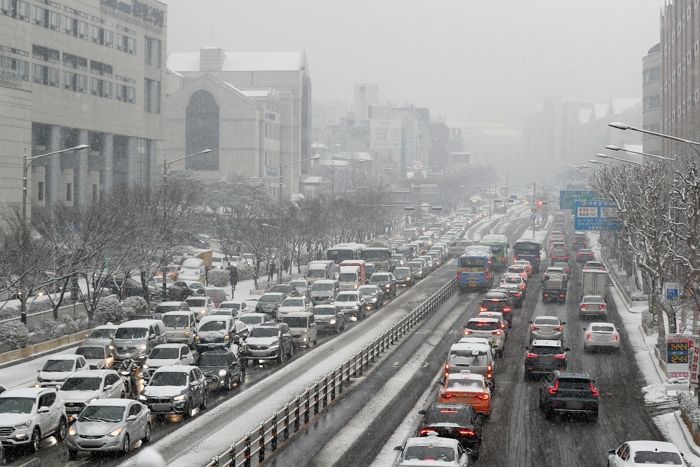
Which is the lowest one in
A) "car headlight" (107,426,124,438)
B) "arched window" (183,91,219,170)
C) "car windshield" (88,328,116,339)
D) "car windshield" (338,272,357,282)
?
"car headlight" (107,426,124,438)

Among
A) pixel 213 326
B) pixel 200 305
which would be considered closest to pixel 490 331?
pixel 213 326

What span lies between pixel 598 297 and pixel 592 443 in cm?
3364

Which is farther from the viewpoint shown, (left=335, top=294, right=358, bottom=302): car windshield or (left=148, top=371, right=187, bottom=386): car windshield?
(left=335, top=294, right=358, bottom=302): car windshield

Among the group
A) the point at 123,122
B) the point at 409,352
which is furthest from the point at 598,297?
the point at 123,122

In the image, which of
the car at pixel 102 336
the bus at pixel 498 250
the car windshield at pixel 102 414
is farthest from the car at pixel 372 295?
the car windshield at pixel 102 414

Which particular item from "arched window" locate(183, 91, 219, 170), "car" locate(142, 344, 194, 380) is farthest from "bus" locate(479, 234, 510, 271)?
"arched window" locate(183, 91, 219, 170)

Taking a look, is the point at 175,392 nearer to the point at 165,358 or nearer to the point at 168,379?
the point at 168,379

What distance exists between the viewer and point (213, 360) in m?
35.2

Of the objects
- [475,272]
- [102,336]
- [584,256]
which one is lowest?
[102,336]

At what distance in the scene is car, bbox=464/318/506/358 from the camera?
44.3 metres

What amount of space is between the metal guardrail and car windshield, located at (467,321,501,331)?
3996 mm

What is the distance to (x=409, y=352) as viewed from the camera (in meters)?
46.2

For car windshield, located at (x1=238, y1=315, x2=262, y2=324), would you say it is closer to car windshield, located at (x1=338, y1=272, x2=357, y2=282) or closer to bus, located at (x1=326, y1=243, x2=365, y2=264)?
car windshield, located at (x1=338, y1=272, x2=357, y2=282)

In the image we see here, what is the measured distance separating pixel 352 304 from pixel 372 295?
533 cm
